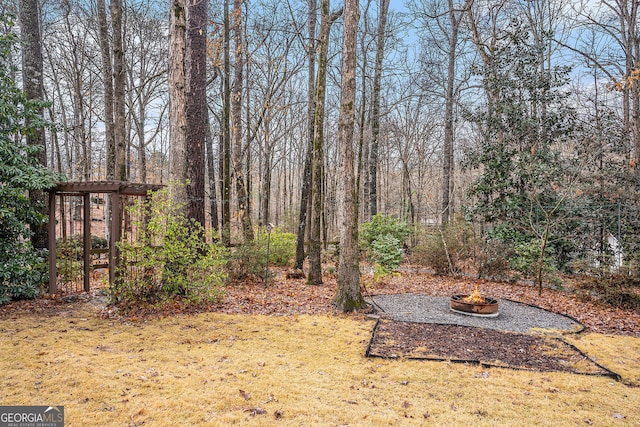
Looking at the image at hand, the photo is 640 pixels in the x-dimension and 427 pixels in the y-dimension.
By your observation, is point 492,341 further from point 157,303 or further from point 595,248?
point 595,248

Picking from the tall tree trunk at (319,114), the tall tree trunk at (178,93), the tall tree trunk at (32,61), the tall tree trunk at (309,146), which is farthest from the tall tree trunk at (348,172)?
the tall tree trunk at (32,61)

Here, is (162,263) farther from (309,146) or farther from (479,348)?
(309,146)

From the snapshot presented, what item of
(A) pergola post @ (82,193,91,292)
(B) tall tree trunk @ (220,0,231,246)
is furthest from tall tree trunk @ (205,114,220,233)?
(A) pergola post @ (82,193,91,292)

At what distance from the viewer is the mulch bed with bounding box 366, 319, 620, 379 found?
422 centimetres

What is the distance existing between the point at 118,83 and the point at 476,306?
29.2 ft

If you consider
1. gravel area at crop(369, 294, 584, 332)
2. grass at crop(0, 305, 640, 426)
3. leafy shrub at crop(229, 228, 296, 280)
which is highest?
leafy shrub at crop(229, 228, 296, 280)

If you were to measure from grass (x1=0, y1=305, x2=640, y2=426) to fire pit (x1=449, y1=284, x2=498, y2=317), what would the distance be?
1484 millimetres

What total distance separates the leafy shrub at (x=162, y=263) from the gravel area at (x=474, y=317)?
10.4 ft

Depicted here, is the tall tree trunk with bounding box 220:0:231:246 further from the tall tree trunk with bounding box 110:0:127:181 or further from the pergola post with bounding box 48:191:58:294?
the pergola post with bounding box 48:191:58:294

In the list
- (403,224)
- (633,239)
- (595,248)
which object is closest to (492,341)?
(633,239)

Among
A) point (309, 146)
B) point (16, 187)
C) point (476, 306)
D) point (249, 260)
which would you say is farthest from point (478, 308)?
point (16, 187)

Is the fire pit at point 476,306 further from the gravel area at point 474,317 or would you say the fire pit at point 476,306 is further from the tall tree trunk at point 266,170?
the tall tree trunk at point 266,170

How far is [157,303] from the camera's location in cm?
595

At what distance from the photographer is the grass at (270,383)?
2.99 metres
